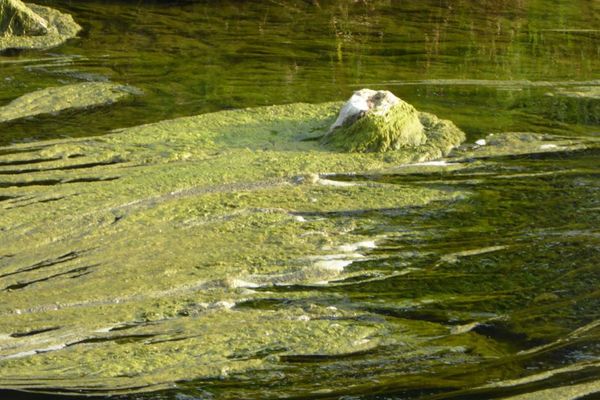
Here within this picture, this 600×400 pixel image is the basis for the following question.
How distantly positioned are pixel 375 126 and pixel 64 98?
2.13 metres

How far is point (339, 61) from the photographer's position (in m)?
Result: 7.87

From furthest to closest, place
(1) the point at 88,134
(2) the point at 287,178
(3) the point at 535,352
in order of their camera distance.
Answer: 1. (1) the point at 88,134
2. (2) the point at 287,178
3. (3) the point at 535,352

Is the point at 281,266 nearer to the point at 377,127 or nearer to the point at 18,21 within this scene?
the point at 377,127

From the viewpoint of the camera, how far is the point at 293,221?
16.3 ft

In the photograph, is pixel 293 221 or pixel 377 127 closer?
pixel 293 221

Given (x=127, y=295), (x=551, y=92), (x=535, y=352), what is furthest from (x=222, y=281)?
(x=551, y=92)

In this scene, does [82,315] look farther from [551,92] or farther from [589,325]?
[551,92]

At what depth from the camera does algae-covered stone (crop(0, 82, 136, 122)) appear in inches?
264

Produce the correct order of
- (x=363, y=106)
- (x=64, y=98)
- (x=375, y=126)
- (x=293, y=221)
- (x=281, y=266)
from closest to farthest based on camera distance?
(x=281, y=266)
(x=293, y=221)
(x=375, y=126)
(x=363, y=106)
(x=64, y=98)

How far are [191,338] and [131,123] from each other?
285 cm

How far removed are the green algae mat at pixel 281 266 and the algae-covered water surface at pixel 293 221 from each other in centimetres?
1

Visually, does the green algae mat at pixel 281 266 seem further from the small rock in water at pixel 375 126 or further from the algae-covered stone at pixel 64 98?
the algae-covered stone at pixel 64 98

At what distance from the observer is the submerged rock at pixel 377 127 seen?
5.97 m

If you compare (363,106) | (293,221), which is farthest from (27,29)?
(293,221)
